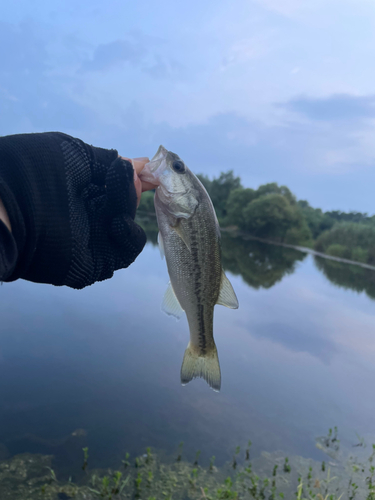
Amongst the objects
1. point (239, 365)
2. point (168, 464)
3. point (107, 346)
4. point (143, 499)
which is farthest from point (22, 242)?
point (239, 365)

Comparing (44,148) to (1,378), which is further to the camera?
(1,378)

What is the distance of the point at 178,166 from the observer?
3.20 metres

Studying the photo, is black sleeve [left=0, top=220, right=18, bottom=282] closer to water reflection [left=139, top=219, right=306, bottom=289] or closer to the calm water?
the calm water

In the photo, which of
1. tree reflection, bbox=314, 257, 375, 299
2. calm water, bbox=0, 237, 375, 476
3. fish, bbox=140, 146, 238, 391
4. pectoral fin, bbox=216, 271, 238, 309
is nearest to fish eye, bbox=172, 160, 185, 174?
fish, bbox=140, 146, 238, 391

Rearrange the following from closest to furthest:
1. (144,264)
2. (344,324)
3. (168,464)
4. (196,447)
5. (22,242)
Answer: (22,242) < (168,464) < (196,447) < (344,324) < (144,264)

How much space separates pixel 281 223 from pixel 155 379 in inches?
2471

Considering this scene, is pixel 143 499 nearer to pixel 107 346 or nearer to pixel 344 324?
pixel 107 346

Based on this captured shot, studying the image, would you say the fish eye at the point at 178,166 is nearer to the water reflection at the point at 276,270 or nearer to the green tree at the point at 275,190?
the water reflection at the point at 276,270

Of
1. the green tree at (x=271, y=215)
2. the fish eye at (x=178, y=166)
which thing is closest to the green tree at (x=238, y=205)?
the green tree at (x=271, y=215)

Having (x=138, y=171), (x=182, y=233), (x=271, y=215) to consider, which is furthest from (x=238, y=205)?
(x=138, y=171)

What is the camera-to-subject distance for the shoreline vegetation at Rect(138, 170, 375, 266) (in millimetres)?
60469

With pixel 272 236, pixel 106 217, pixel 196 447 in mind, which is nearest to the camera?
pixel 106 217

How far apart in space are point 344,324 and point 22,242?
99.2 feet

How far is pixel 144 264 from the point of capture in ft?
123
